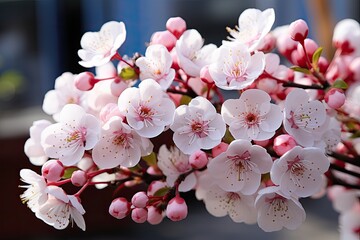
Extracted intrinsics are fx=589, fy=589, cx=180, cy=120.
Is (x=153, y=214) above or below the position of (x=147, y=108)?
below

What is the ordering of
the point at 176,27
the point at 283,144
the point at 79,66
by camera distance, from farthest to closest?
the point at 79,66 → the point at 176,27 → the point at 283,144

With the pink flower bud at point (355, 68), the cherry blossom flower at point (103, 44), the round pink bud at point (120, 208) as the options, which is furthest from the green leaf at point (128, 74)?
the pink flower bud at point (355, 68)

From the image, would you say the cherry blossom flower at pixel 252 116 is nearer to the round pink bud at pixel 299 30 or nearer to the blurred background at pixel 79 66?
the round pink bud at pixel 299 30

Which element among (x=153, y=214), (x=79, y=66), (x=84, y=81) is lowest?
(x=79, y=66)

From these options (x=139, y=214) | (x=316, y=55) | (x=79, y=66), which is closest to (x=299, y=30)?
(x=316, y=55)

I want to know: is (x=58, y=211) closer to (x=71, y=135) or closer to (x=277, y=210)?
(x=71, y=135)

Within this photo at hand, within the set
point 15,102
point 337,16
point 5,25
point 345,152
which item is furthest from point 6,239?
point 345,152

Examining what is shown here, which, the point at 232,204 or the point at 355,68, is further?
the point at 355,68
